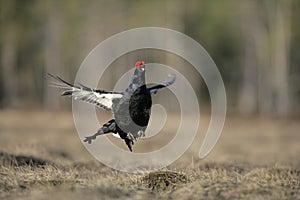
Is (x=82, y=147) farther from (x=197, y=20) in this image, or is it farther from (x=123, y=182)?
(x=197, y=20)

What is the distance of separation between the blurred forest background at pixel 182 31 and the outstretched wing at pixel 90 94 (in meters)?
24.6

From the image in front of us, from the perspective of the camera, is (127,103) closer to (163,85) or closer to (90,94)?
(90,94)

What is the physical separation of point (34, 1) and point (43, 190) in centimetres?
3413

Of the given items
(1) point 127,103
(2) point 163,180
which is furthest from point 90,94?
(2) point 163,180

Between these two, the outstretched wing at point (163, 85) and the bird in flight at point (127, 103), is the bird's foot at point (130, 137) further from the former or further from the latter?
the outstretched wing at point (163, 85)

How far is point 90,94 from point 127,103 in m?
0.95

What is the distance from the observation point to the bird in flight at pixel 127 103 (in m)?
8.77

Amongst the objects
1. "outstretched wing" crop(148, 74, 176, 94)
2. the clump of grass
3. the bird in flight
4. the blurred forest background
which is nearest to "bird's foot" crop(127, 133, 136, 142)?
the bird in flight

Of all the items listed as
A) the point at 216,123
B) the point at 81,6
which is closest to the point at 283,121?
the point at 216,123

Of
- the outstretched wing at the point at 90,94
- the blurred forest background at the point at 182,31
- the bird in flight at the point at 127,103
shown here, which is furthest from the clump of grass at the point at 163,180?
the blurred forest background at the point at 182,31

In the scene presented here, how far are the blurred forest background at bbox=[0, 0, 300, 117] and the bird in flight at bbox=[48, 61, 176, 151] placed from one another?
24706 millimetres

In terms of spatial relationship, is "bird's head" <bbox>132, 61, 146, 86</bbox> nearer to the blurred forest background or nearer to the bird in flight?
the bird in flight

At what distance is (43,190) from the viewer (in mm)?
6496

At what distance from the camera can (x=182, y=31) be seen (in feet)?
126
